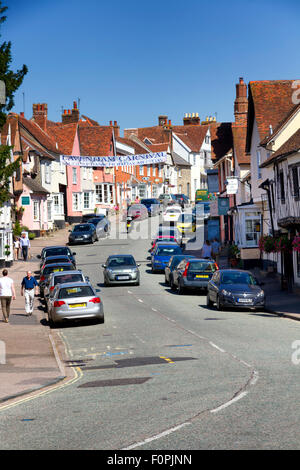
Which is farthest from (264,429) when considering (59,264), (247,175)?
(247,175)

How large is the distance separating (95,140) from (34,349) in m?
62.5

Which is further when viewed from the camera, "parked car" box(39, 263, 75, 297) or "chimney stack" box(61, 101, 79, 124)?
"chimney stack" box(61, 101, 79, 124)

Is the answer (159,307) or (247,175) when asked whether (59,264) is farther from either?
(247,175)

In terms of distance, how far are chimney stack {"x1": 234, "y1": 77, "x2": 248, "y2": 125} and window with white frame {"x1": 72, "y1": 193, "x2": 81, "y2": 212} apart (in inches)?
1033

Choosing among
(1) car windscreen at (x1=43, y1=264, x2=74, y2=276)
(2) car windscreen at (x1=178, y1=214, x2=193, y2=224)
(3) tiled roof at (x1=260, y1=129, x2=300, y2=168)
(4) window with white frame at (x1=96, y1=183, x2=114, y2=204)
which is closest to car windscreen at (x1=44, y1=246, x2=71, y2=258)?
(1) car windscreen at (x1=43, y1=264, x2=74, y2=276)

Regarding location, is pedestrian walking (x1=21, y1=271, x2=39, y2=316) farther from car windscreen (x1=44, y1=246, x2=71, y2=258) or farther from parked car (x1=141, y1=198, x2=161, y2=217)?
parked car (x1=141, y1=198, x2=161, y2=217)

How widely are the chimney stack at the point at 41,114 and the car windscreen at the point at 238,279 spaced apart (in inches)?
1932

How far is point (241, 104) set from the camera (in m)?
52.9

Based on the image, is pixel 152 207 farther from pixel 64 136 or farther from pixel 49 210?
pixel 49 210

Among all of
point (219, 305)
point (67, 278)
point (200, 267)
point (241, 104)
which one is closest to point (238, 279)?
point (219, 305)

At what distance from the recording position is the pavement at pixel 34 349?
1405 centimetres

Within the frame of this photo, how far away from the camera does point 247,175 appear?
4784 centimetres

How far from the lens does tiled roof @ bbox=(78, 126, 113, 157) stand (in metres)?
78.8
